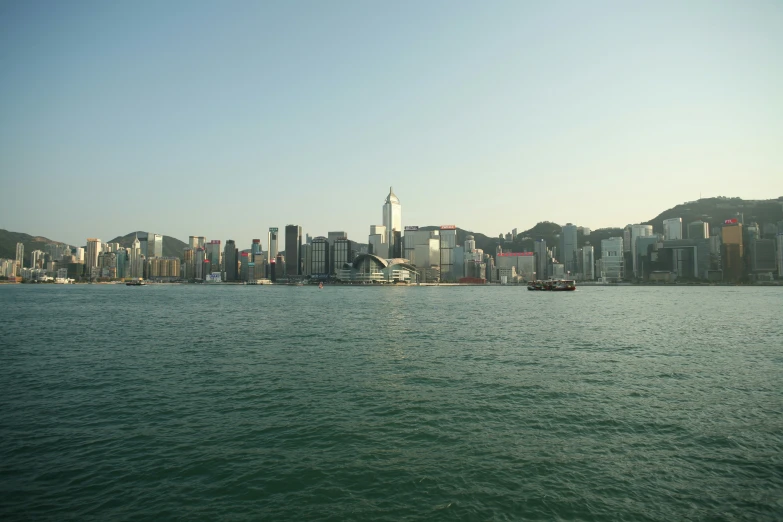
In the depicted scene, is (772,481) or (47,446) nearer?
(772,481)

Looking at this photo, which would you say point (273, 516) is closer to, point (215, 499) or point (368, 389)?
point (215, 499)

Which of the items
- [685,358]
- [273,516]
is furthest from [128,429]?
[685,358]

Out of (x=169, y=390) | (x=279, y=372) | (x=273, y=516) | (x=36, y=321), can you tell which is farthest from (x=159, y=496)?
(x=36, y=321)

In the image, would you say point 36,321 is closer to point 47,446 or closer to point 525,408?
point 47,446

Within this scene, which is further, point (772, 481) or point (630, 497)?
point (772, 481)

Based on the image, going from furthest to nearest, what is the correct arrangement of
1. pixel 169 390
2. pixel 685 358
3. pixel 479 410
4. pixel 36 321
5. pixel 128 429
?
pixel 36 321
pixel 685 358
pixel 169 390
pixel 479 410
pixel 128 429

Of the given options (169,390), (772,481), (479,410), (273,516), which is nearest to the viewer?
(273,516)
